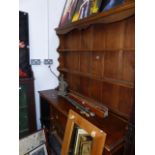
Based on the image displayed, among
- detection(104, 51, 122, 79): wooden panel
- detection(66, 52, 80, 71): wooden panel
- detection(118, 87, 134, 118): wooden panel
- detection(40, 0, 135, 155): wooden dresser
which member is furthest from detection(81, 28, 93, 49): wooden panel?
detection(118, 87, 134, 118): wooden panel

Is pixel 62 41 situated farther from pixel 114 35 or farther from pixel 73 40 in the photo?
pixel 114 35

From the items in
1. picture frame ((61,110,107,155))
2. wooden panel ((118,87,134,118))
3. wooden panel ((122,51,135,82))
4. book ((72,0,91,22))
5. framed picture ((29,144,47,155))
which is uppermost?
book ((72,0,91,22))

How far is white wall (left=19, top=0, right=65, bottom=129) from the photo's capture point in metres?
2.29

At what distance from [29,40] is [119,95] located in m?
1.57

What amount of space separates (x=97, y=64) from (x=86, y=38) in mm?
381

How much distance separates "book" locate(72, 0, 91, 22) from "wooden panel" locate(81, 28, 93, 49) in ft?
0.60

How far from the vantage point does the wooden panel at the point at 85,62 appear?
1.92 metres

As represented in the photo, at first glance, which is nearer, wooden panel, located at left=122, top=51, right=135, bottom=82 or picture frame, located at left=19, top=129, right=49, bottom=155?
wooden panel, located at left=122, top=51, right=135, bottom=82

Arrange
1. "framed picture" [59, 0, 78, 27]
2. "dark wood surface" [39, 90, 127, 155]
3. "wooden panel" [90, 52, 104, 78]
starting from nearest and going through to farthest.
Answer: "dark wood surface" [39, 90, 127, 155] → "wooden panel" [90, 52, 104, 78] → "framed picture" [59, 0, 78, 27]

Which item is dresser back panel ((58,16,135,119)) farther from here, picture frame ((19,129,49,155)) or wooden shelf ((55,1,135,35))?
picture frame ((19,129,49,155))
